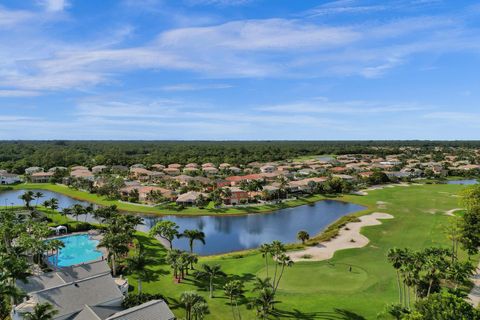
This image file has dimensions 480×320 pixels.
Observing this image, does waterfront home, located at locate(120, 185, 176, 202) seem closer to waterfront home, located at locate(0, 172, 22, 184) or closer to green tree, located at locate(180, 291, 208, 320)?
waterfront home, located at locate(0, 172, 22, 184)

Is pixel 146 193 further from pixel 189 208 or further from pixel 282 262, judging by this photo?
pixel 282 262

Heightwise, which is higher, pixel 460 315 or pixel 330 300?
pixel 460 315

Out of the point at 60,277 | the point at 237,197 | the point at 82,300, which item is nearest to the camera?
the point at 82,300

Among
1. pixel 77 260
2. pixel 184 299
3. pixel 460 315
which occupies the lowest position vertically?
pixel 77 260

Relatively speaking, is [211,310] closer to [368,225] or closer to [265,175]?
[368,225]

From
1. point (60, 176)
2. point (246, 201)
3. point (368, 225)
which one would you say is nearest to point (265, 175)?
point (246, 201)

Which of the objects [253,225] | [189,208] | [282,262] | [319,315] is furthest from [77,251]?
[319,315]

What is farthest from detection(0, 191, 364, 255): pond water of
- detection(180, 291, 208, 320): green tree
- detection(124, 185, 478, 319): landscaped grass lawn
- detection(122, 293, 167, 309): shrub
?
detection(180, 291, 208, 320): green tree
